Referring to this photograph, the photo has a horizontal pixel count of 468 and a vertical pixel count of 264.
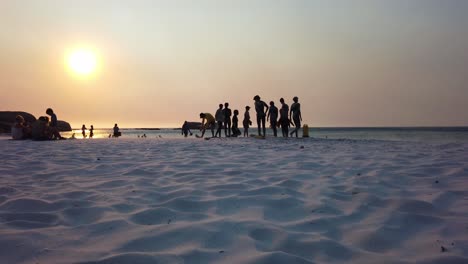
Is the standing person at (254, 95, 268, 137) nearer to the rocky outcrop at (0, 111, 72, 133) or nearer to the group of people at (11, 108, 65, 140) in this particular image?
the group of people at (11, 108, 65, 140)

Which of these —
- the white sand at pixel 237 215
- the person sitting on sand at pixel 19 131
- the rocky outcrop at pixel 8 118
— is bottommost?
the white sand at pixel 237 215

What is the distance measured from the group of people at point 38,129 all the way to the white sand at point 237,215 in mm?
10731

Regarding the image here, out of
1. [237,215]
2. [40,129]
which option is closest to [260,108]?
[40,129]

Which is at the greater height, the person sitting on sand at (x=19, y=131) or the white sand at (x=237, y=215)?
the person sitting on sand at (x=19, y=131)

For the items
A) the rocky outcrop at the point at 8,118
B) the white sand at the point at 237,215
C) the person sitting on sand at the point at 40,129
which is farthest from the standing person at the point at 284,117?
the rocky outcrop at the point at 8,118

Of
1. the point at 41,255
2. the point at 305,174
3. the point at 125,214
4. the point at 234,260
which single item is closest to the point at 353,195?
the point at 305,174

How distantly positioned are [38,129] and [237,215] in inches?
589

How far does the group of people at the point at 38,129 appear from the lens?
15.2 metres

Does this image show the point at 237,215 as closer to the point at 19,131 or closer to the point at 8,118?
the point at 19,131

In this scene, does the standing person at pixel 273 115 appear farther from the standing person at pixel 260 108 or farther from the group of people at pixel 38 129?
the group of people at pixel 38 129

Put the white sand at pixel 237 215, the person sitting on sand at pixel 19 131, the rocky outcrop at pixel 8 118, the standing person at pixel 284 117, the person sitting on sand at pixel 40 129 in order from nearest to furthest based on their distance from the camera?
the white sand at pixel 237 215 → the person sitting on sand at pixel 40 129 → the person sitting on sand at pixel 19 131 → the standing person at pixel 284 117 → the rocky outcrop at pixel 8 118

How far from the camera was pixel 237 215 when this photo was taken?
3375mm

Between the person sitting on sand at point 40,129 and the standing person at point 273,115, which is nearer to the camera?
the person sitting on sand at point 40,129

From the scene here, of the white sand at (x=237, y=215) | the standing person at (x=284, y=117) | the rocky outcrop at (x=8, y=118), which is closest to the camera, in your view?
the white sand at (x=237, y=215)
